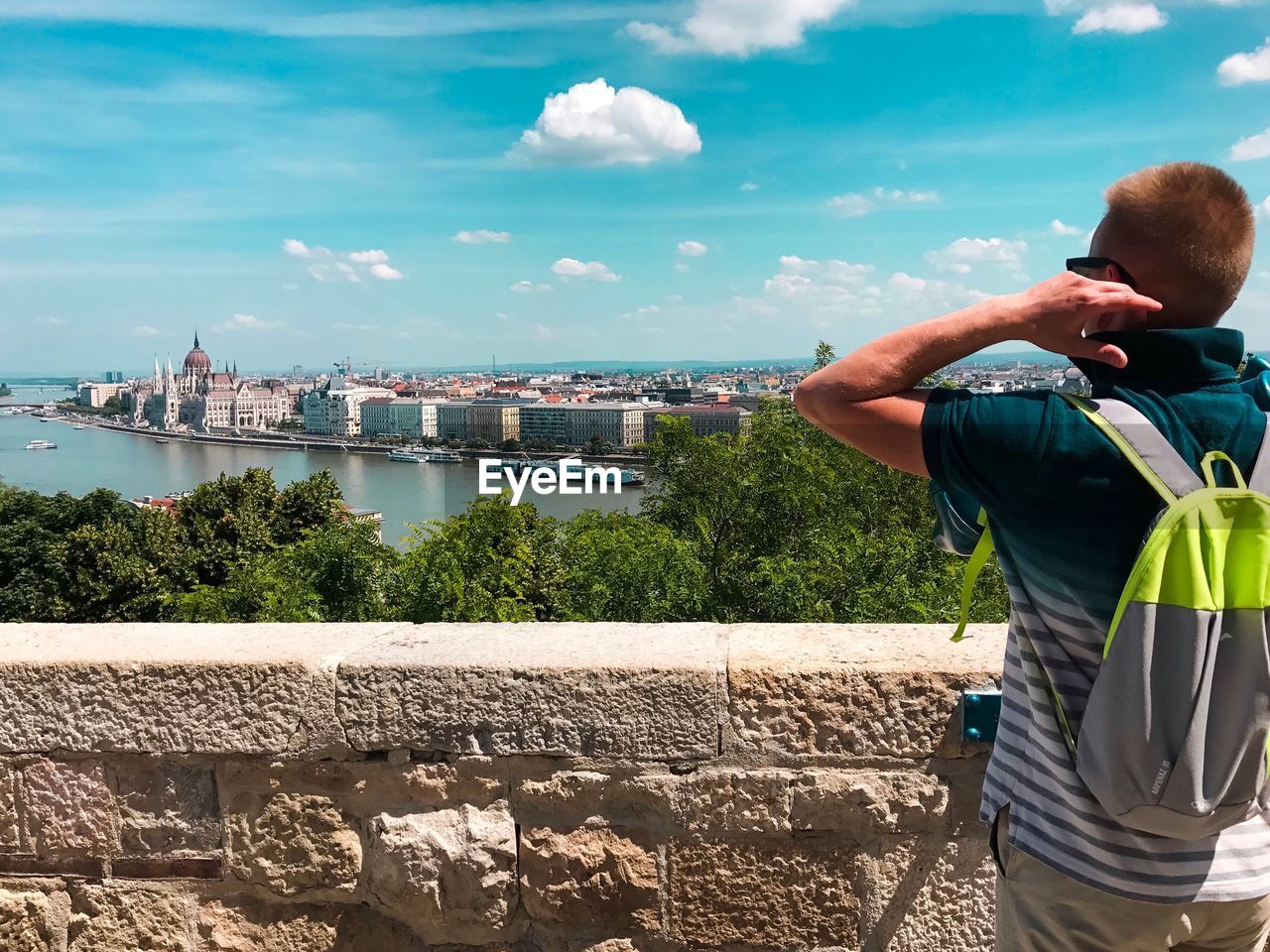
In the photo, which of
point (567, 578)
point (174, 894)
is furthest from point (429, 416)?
point (174, 894)

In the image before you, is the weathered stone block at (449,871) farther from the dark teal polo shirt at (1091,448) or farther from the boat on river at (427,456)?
the boat on river at (427,456)

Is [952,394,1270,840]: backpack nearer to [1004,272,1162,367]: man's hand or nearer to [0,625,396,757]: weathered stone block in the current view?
[1004,272,1162,367]: man's hand

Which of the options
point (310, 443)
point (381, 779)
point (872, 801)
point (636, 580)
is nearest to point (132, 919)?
point (381, 779)

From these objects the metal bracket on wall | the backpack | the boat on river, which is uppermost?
the backpack

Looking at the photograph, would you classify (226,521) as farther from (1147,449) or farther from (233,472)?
(233,472)

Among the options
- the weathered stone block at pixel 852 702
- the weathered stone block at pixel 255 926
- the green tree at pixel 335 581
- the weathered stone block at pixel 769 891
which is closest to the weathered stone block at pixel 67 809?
the weathered stone block at pixel 255 926

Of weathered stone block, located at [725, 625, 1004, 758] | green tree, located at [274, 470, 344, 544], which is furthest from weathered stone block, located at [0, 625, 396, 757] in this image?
green tree, located at [274, 470, 344, 544]
